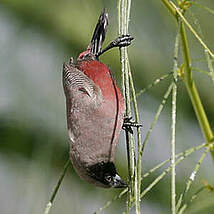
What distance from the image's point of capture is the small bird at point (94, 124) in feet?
Result: 2.86

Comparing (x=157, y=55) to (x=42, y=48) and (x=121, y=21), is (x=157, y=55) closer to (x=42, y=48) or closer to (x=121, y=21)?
(x=42, y=48)

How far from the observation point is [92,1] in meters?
1.76

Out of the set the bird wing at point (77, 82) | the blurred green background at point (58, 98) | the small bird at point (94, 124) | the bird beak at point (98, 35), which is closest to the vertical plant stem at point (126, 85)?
the small bird at point (94, 124)

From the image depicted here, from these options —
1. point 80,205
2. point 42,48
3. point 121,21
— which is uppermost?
point 42,48

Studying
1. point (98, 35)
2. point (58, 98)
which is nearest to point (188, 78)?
point (98, 35)

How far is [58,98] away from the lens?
5.35 ft

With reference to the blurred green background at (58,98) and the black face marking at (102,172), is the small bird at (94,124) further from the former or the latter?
the blurred green background at (58,98)

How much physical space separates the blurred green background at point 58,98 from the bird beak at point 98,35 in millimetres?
390

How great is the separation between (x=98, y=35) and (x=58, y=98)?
502 millimetres

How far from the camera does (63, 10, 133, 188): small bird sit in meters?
0.87

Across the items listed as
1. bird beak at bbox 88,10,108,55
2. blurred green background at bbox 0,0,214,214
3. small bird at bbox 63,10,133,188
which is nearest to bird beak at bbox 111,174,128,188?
small bird at bbox 63,10,133,188

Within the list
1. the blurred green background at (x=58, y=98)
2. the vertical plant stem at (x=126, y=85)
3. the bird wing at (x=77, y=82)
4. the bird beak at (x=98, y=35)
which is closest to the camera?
the vertical plant stem at (x=126, y=85)

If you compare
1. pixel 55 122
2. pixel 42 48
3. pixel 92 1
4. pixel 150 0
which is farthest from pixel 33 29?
pixel 150 0

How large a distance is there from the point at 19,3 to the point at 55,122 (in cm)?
43
